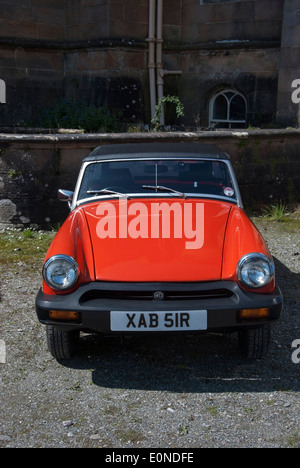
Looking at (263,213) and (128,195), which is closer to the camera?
(128,195)

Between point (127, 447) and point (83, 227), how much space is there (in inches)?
69.8

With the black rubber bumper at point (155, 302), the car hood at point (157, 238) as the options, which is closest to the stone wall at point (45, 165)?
the car hood at point (157, 238)

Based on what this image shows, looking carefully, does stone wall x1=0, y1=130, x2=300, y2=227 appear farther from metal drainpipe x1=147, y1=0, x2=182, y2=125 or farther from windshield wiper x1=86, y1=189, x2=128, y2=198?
metal drainpipe x1=147, y1=0, x2=182, y2=125

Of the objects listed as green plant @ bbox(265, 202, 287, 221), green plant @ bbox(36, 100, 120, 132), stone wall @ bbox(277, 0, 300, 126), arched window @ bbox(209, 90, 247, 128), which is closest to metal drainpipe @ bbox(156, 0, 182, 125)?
green plant @ bbox(36, 100, 120, 132)

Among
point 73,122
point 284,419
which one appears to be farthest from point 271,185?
point 284,419

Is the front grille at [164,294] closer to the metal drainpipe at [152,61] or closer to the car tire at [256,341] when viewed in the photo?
the car tire at [256,341]

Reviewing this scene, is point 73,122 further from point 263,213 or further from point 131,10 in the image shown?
point 263,213

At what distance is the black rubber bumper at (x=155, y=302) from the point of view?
389 centimetres

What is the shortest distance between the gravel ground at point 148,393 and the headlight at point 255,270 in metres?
0.64

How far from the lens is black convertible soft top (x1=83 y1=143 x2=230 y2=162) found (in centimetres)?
522

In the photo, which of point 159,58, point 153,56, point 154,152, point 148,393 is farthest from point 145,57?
point 148,393

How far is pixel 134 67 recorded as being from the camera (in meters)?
12.3

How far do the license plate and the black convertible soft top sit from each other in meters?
1.75

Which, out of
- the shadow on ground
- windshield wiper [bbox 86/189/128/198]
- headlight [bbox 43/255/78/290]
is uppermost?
windshield wiper [bbox 86/189/128/198]
